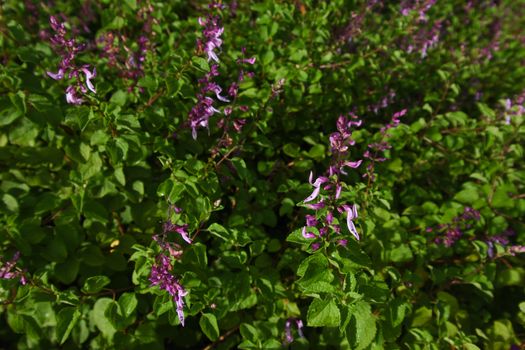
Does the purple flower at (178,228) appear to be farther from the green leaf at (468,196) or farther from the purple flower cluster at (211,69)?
the green leaf at (468,196)

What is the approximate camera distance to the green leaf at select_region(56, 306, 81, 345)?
199 centimetres

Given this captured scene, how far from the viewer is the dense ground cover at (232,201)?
6.88ft

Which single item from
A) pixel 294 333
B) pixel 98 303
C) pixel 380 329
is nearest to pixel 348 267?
pixel 380 329

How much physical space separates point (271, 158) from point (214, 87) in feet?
4.28

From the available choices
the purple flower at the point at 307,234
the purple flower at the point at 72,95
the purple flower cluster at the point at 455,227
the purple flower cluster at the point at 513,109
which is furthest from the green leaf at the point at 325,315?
the purple flower cluster at the point at 513,109

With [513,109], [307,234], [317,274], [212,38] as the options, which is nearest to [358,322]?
[317,274]

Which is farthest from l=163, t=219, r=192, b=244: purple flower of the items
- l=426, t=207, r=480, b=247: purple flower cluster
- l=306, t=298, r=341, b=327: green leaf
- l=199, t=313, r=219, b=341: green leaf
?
l=426, t=207, r=480, b=247: purple flower cluster

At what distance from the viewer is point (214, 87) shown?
239cm

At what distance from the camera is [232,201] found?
3.10 m

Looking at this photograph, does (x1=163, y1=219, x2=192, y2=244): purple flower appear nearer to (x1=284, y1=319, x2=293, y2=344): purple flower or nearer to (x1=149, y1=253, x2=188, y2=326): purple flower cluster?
(x1=149, y1=253, x2=188, y2=326): purple flower cluster

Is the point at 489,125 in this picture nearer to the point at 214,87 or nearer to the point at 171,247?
the point at 214,87

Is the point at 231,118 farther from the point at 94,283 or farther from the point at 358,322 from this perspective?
the point at 358,322

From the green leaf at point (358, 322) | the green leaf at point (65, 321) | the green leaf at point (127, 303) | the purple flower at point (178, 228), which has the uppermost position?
the purple flower at point (178, 228)

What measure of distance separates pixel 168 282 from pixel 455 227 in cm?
223
